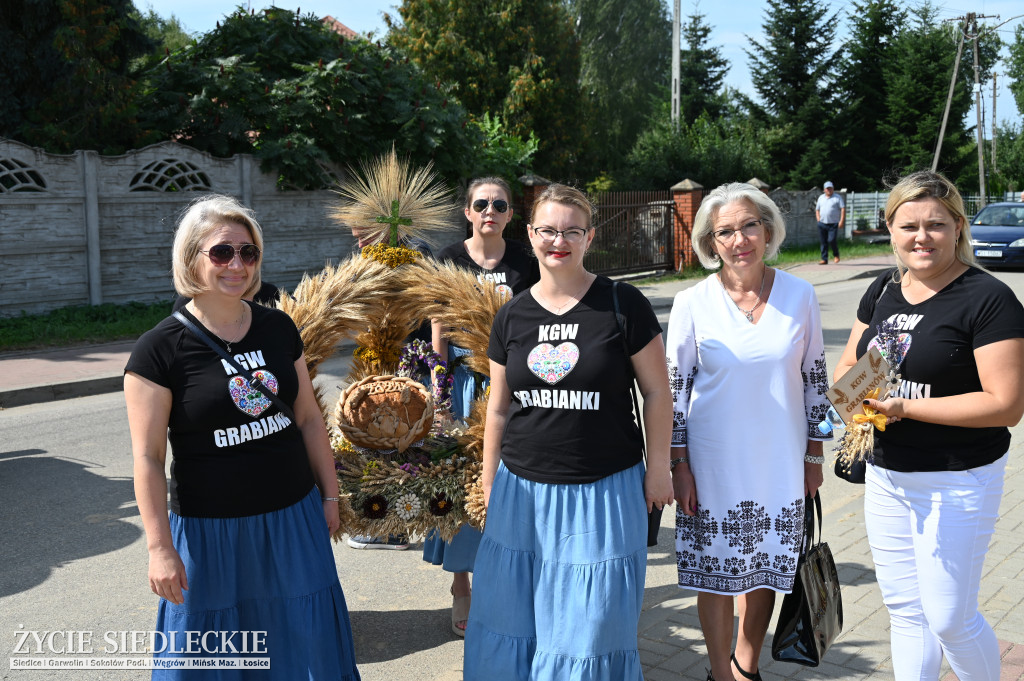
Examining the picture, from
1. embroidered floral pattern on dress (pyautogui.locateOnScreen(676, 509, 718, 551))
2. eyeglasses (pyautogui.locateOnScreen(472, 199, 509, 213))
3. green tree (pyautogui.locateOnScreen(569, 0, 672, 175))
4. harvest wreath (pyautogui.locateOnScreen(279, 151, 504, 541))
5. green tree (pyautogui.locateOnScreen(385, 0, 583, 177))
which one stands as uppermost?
green tree (pyautogui.locateOnScreen(569, 0, 672, 175))

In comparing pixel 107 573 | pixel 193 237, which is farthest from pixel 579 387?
pixel 107 573

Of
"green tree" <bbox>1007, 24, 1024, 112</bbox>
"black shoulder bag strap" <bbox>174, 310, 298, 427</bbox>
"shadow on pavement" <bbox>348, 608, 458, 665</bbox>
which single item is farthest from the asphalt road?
"green tree" <bbox>1007, 24, 1024, 112</bbox>

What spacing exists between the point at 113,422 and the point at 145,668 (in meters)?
4.80

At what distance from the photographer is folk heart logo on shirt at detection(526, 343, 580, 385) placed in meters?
2.78

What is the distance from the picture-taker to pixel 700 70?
48.0 meters

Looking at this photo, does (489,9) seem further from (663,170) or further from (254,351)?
(254,351)

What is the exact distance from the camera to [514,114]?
24.6m

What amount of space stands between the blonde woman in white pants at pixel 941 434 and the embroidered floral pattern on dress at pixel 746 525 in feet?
1.18

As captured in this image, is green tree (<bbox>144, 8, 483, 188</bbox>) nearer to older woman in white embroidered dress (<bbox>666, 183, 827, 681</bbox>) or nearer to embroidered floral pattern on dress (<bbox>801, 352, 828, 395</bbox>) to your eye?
older woman in white embroidered dress (<bbox>666, 183, 827, 681</bbox>)

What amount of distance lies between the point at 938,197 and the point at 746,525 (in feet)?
4.13

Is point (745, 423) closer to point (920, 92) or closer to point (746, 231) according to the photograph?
point (746, 231)

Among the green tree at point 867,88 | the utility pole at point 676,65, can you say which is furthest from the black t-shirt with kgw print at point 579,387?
the green tree at point 867,88

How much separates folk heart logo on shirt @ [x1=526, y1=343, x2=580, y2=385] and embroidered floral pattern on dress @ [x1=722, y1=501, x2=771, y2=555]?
2.81ft

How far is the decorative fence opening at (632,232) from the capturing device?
65.4 feet
